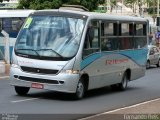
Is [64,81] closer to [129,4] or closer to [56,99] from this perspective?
[56,99]

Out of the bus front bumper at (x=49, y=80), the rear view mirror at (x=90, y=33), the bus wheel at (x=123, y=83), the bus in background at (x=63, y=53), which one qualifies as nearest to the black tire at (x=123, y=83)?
the bus wheel at (x=123, y=83)

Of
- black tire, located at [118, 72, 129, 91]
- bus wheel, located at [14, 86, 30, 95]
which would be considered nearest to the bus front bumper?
bus wheel, located at [14, 86, 30, 95]

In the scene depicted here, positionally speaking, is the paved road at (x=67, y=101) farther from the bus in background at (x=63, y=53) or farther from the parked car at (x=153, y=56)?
the parked car at (x=153, y=56)

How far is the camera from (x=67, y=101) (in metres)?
16.4

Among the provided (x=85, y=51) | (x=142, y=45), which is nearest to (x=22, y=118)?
(x=85, y=51)

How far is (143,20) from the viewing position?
23047 mm

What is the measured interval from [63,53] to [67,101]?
4.49 ft

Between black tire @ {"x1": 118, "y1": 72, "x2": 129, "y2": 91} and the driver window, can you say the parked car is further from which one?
the driver window

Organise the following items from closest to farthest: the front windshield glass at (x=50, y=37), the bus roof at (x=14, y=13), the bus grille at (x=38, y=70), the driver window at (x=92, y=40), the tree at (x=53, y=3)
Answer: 1. the bus grille at (x=38, y=70)
2. the front windshield glass at (x=50, y=37)
3. the driver window at (x=92, y=40)
4. the bus roof at (x=14, y=13)
5. the tree at (x=53, y=3)

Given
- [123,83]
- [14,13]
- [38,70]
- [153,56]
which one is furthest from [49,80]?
[153,56]

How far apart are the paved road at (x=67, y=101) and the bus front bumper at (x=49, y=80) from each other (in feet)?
1.28

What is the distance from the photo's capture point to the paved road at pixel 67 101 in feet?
45.5

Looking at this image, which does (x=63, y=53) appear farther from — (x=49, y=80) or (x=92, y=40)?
(x=92, y=40)

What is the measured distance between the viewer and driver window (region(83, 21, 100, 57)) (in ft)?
55.5
